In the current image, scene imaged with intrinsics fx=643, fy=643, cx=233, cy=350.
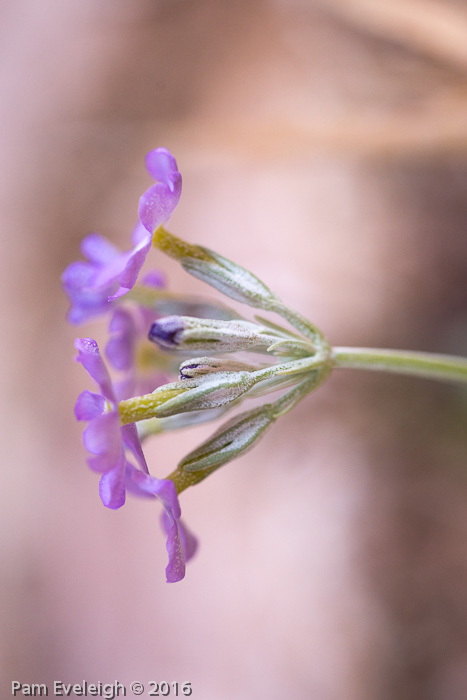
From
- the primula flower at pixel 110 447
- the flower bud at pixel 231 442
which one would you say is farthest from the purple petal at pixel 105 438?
the flower bud at pixel 231 442

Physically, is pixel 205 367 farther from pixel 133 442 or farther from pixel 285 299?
pixel 285 299

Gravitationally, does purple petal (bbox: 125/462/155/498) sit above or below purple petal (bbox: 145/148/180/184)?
below

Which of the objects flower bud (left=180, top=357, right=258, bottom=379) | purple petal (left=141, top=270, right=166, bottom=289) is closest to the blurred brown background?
purple petal (left=141, top=270, right=166, bottom=289)

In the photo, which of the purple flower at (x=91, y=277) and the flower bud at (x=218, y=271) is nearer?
the flower bud at (x=218, y=271)

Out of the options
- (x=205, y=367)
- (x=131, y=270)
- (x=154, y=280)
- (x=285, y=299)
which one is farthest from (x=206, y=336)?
(x=285, y=299)

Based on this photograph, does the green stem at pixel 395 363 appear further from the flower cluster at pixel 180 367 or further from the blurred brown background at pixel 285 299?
the blurred brown background at pixel 285 299

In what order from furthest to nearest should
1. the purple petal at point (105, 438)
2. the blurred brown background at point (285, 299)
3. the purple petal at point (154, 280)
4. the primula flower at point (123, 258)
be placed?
the blurred brown background at point (285, 299), the purple petal at point (154, 280), the primula flower at point (123, 258), the purple petal at point (105, 438)

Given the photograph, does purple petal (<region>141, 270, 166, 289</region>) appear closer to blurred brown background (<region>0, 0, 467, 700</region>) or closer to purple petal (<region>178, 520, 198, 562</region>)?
purple petal (<region>178, 520, 198, 562</region>)
